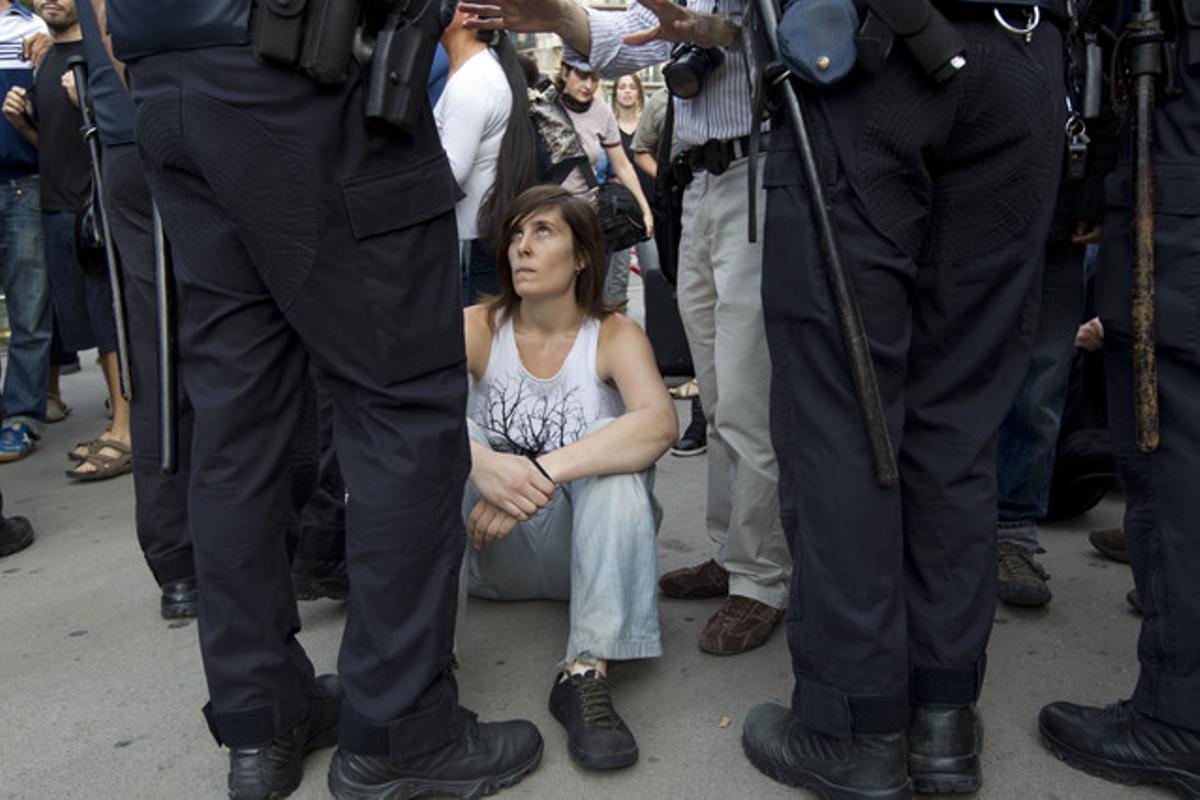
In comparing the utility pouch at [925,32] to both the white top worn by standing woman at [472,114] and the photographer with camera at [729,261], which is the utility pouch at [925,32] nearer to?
the photographer with camera at [729,261]

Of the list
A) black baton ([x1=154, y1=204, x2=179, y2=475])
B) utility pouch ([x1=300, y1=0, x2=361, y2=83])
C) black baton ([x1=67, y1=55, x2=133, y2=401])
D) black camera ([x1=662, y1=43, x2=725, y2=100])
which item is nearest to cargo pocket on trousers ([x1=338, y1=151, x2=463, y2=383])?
utility pouch ([x1=300, y1=0, x2=361, y2=83])

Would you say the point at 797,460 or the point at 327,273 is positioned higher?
the point at 327,273

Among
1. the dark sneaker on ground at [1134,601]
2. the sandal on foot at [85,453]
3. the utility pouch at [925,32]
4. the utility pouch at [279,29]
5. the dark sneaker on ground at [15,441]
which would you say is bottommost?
the dark sneaker on ground at [15,441]

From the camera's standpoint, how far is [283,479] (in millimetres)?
1954

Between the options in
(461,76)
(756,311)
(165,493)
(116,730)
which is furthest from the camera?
(461,76)

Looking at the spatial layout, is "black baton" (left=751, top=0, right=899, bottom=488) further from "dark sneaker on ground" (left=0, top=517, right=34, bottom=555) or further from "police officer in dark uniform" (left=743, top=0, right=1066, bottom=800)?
"dark sneaker on ground" (left=0, top=517, right=34, bottom=555)

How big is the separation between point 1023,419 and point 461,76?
1989 millimetres

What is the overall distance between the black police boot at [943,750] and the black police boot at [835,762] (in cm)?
7

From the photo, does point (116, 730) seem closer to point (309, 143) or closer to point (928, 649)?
point (309, 143)

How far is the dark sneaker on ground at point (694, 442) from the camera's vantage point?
452 cm

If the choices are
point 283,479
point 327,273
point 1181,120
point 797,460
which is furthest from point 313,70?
point 1181,120

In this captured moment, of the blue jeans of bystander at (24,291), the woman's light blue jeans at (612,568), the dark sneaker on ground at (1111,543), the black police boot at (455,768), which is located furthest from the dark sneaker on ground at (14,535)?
the dark sneaker on ground at (1111,543)

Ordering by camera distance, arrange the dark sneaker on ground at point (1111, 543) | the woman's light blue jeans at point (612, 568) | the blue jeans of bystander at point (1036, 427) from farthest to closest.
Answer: the dark sneaker on ground at point (1111, 543) < the blue jeans of bystander at point (1036, 427) < the woman's light blue jeans at point (612, 568)

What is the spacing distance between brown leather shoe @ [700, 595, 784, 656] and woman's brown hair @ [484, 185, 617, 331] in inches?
31.3
